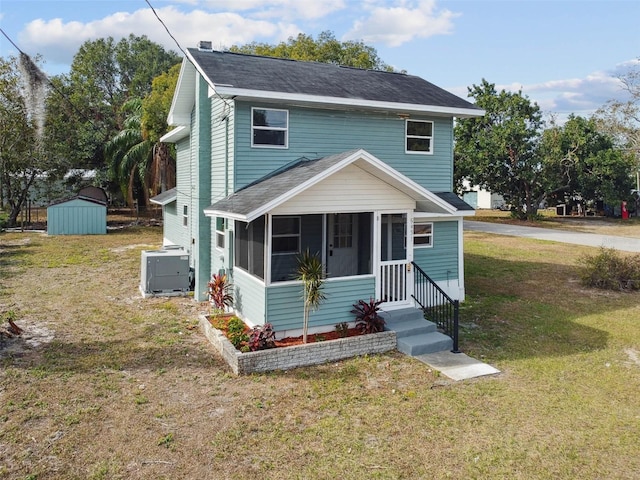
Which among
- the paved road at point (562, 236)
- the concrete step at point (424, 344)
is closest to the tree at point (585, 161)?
the paved road at point (562, 236)

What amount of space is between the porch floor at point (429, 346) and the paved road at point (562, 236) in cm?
1761

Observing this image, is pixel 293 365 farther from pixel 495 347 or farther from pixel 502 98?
pixel 502 98

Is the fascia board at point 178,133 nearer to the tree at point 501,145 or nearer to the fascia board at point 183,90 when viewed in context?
the fascia board at point 183,90

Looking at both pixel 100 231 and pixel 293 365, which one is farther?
pixel 100 231

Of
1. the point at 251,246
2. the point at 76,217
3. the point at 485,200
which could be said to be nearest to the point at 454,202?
the point at 251,246

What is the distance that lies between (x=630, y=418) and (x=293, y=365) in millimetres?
4956

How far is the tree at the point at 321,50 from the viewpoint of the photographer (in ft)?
110

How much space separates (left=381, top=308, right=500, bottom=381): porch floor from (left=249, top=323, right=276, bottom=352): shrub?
2.40 meters

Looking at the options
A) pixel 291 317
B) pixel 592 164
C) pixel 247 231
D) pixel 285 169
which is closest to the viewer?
pixel 291 317

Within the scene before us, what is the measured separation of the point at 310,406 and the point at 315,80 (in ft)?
27.5

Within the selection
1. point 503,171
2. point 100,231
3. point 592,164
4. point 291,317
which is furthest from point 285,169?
point 592,164

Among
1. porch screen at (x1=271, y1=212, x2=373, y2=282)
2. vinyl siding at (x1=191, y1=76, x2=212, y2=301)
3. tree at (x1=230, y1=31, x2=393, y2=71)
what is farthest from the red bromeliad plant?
tree at (x1=230, y1=31, x2=393, y2=71)

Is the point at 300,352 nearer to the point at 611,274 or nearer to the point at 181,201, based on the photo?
the point at 181,201

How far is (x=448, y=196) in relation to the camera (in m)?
13.1
